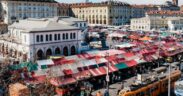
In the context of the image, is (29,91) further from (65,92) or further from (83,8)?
(83,8)

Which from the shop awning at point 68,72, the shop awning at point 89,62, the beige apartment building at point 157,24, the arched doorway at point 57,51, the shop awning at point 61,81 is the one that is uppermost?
the beige apartment building at point 157,24

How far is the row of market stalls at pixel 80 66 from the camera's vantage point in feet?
111

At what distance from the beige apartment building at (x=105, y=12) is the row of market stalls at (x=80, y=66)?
242ft

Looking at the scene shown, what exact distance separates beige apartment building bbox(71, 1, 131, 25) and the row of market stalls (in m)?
73.8

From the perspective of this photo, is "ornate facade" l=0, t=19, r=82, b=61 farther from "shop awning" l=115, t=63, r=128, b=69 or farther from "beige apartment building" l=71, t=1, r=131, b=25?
"beige apartment building" l=71, t=1, r=131, b=25

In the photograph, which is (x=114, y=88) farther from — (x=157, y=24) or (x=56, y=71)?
(x=157, y=24)

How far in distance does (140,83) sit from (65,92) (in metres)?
8.23

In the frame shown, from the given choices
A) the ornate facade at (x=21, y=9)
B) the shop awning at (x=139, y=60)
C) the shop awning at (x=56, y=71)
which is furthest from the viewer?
the ornate facade at (x=21, y=9)

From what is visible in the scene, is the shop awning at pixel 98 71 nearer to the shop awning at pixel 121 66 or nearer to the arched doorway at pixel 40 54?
the shop awning at pixel 121 66

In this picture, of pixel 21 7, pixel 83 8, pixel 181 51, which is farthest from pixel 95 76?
pixel 83 8

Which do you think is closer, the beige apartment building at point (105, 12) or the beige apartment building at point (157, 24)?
the beige apartment building at point (157, 24)

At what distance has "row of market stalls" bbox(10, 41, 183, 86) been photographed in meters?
33.7

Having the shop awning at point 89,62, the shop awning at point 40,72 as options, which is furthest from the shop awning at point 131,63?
the shop awning at point 40,72

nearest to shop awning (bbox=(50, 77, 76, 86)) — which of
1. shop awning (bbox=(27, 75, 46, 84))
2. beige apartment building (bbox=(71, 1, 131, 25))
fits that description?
shop awning (bbox=(27, 75, 46, 84))
